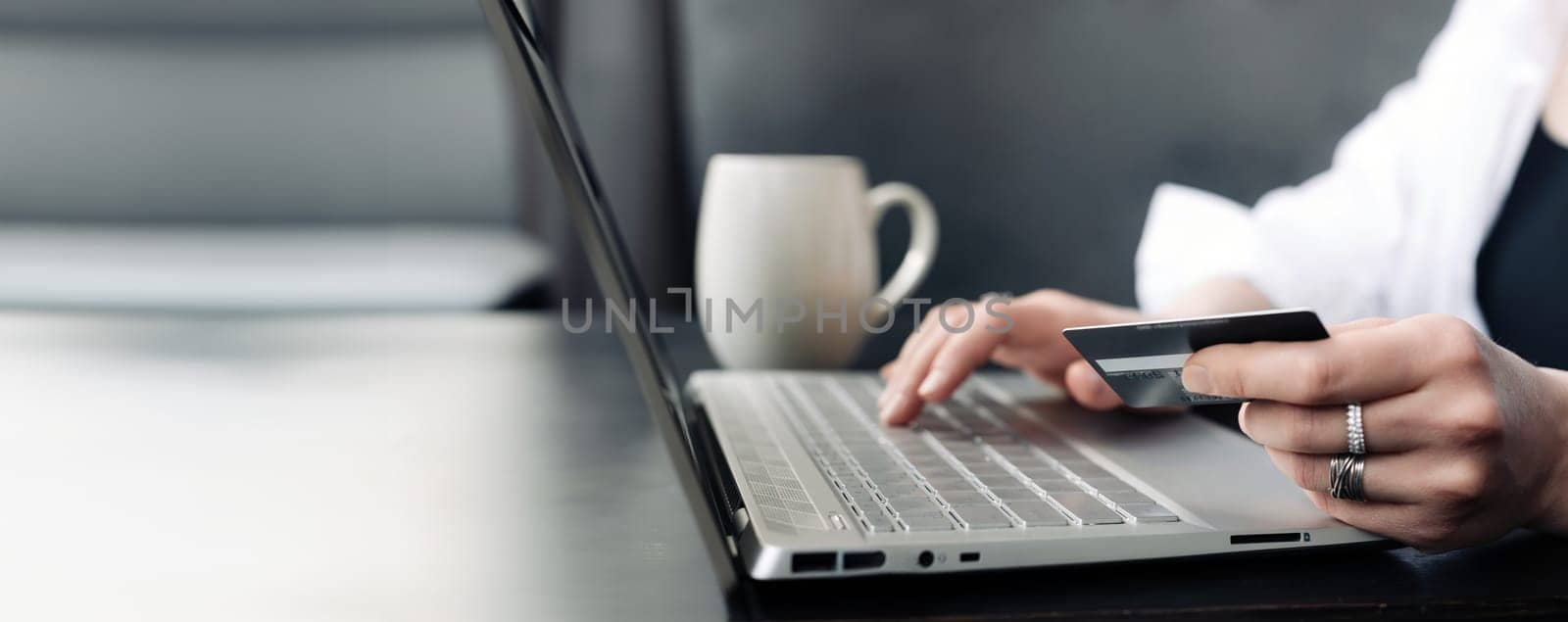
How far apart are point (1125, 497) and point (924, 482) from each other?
6 centimetres

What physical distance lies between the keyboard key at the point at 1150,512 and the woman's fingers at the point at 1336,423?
0.11 ft

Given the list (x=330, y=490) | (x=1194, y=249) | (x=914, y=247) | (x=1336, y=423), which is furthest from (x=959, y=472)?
(x=1194, y=249)

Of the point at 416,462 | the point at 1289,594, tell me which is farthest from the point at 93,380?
the point at 1289,594

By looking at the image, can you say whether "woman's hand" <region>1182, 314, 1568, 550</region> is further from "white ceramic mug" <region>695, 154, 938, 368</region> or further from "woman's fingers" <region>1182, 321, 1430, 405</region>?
"white ceramic mug" <region>695, 154, 938, 368</region>

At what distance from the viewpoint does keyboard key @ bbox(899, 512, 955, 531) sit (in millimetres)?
301

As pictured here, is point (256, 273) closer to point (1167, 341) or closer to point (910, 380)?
point (910, 380)

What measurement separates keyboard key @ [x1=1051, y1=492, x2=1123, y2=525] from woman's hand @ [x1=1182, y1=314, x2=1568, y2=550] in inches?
1.7

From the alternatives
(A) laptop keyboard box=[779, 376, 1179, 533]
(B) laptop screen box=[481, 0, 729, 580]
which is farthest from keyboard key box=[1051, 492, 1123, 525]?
(B) laptop screen box=[481, 0, 729, 580]

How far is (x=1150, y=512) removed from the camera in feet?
1.06

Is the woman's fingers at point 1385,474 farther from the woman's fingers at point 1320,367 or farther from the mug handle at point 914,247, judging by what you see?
the mug handle at point 914,247

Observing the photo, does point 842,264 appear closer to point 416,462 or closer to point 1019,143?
point 416,462

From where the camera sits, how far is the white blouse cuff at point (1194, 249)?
2.81 feet

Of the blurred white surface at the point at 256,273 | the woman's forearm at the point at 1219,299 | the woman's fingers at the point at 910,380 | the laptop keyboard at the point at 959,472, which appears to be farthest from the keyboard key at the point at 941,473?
the blurred white surface at the point at 256,273

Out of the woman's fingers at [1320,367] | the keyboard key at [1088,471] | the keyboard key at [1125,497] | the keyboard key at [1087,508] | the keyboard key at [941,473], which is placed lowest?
the keyboard key at [1088,471]
